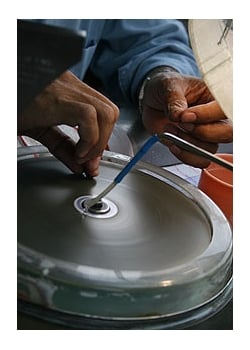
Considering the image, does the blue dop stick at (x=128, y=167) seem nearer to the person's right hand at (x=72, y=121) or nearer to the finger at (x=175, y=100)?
the person's right hand at (x=72, y=121)

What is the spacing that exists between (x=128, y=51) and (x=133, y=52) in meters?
0.02

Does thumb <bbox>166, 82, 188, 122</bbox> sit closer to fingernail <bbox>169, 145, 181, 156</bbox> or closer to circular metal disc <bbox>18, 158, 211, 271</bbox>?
fingernail <bbox>169, 145, 181, 156</bbox>

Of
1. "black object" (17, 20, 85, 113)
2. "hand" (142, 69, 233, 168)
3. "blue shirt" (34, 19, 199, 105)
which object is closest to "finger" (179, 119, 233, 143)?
"hand" (142, 69, 233, 168)

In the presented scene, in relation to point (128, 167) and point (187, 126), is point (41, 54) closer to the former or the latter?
point (128, 167)

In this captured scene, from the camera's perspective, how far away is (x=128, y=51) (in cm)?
152

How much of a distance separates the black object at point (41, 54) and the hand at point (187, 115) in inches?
17.5

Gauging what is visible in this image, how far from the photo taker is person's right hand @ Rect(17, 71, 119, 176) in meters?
0.63

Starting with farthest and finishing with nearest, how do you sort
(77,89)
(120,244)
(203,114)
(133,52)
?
(133,52)
(203,114)
(77,89)
(120,244)

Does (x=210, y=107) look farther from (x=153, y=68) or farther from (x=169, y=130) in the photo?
(x=153, y=68)

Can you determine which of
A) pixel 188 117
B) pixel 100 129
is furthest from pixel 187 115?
pixel 100 129

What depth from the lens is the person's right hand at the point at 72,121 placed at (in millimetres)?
635

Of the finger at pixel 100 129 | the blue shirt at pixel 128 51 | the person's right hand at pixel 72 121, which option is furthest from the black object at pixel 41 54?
the blue shirt at pixel 128 51

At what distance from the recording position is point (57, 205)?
0.64 metres
